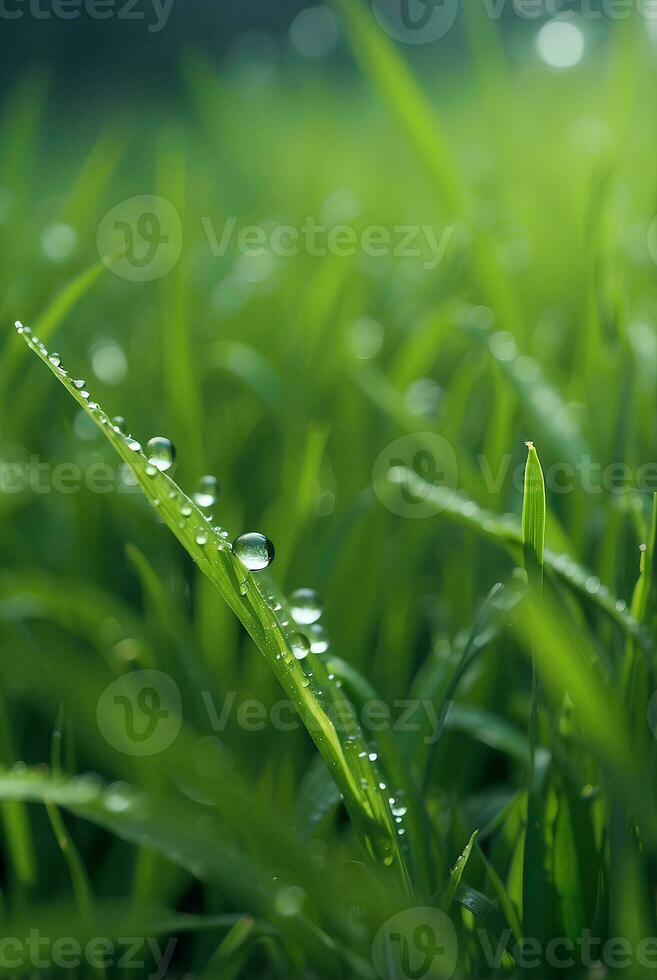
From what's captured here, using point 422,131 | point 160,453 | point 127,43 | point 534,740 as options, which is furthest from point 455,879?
point 127,43

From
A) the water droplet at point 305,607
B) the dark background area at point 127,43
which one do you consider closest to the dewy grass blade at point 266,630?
the water droplet at point 305,607

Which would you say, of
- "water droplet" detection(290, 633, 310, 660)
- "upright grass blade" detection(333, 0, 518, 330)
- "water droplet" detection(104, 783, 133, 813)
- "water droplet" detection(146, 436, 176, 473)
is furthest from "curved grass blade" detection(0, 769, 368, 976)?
"upright grass blade" detection(333, 0, 518, 330)

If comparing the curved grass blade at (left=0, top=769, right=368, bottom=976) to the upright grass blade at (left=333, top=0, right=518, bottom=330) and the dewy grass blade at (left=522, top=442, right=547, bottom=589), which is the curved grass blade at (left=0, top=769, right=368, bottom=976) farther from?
the upright grass blade at (left=333, top=0, right=518, bottom=330)

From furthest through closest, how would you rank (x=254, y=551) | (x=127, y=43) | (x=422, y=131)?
(x=127, y=43) < (x=422, y=131) < (x=254, y=551)

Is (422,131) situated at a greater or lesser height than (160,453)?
greater

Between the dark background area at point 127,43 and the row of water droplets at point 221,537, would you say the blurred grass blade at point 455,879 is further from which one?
the dark background area at point 127,43

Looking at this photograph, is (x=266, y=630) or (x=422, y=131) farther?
(x=422, y=131)

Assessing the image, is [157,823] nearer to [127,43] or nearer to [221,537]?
[221,537]

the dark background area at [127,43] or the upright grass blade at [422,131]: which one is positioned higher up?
the dark background area at [127,43]
